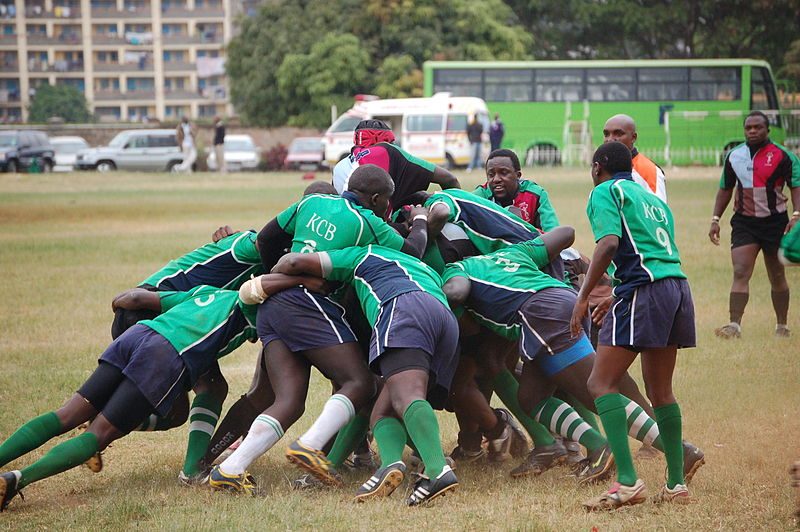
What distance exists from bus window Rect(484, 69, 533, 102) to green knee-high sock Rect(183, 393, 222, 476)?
36.3m

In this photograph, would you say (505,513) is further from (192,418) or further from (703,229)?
(703,229)

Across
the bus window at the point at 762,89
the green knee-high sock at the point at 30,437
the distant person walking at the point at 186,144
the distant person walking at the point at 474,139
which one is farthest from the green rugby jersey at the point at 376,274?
the bus window at the point at 762,89

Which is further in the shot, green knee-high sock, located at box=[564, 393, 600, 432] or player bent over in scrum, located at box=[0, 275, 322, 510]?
green knee-high sock, located at box=[564, 393, 600, 432]

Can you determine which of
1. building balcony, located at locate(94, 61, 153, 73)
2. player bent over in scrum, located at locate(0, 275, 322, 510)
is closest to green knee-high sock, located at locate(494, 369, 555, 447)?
player bent over in scrum, located at locate(0, 275, 322, 510)

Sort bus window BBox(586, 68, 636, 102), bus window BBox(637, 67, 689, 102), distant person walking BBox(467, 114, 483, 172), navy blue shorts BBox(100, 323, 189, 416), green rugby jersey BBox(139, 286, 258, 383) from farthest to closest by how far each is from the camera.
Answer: bus window BBox(586, 68, 636, 102) < bus window BBox(637, 67, 689, 102) < distant person walking BBox(467, 114, 483, 172) < green rugby jersey BBox(139, 286, 258, 383) < navy blue shorts BBox(100, 323, 189, 416)

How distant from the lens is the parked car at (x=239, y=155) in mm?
46938

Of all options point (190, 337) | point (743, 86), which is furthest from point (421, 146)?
point (190, 337)

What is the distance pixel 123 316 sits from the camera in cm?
649

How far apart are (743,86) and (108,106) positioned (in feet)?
234

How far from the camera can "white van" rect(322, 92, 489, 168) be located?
3834 centimetres

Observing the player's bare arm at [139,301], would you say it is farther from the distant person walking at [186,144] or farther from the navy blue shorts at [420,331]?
the distant person walking at [186,144]

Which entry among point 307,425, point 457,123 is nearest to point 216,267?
point 307,425

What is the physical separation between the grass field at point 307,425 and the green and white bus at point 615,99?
21683mm

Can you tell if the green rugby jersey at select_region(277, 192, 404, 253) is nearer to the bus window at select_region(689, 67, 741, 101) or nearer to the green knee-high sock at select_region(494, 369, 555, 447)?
the green knee-high sock at select_region(494, 369, 555, 447)
